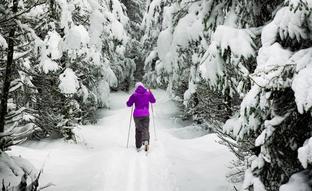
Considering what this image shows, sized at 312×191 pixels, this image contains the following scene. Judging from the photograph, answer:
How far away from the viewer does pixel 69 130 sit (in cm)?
1231

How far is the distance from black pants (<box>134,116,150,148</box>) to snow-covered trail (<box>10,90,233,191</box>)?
37 centimetres

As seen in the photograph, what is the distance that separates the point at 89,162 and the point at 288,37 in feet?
22.2

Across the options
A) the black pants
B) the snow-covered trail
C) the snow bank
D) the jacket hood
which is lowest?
the snow-covered trail

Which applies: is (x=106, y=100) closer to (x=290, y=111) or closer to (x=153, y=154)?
(x=153, y=154)

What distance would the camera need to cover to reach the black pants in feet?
34.4

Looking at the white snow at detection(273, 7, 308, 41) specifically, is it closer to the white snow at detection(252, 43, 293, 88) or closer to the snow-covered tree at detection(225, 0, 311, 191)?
the snow-covered tree at detection(225, 0, 311, 191)

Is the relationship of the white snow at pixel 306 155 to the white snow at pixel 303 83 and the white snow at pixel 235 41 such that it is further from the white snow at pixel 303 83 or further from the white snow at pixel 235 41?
the white snow at pixel 235 41

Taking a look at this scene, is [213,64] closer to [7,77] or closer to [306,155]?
[306,155]

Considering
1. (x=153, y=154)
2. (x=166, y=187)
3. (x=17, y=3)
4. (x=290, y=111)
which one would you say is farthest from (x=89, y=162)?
(x=290, y=111)

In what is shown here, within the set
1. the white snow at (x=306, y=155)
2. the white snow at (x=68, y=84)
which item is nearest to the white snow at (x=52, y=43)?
the white snow at (x=68, y=84)

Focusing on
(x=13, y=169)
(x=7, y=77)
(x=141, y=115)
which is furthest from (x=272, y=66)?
(x=141, y=115)

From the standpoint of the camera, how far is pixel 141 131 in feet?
34.7

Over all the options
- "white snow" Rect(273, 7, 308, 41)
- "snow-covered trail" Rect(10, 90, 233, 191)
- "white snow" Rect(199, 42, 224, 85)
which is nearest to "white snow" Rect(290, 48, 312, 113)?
"white snow" Rect(273, 7, 308, 41)

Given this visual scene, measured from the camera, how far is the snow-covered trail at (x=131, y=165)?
7496 mm
